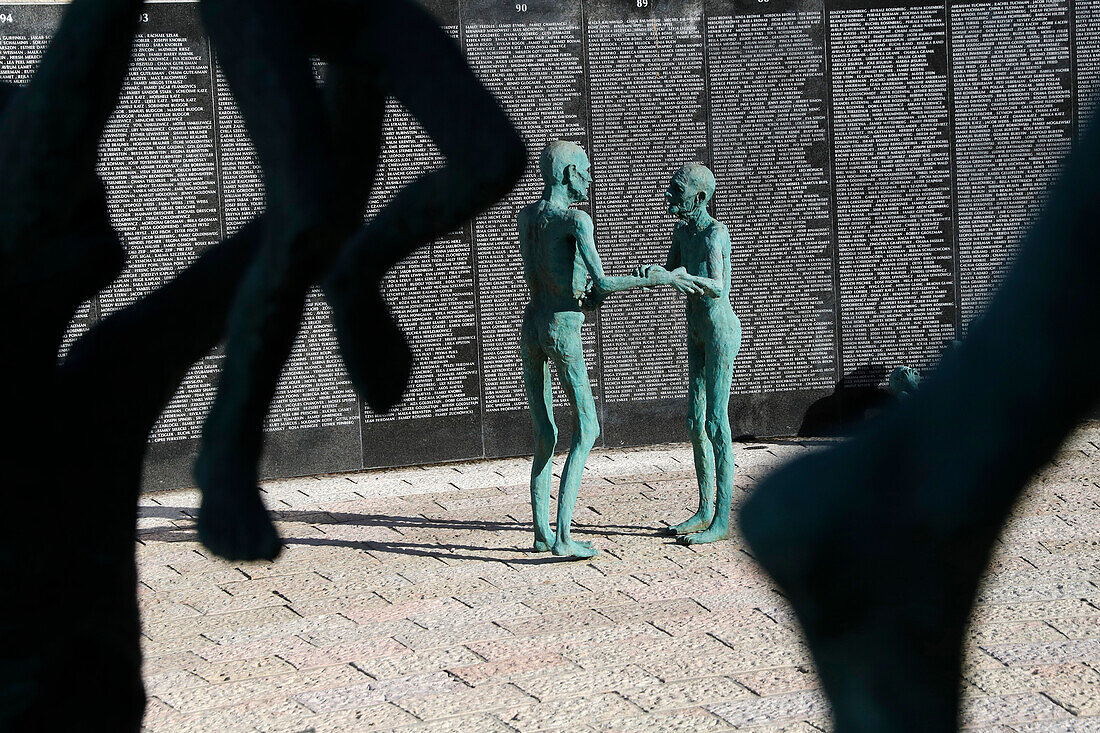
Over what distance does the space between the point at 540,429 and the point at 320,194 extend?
4980mm

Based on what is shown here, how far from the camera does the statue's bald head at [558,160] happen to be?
6.30 m

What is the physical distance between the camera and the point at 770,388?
9.56 metres

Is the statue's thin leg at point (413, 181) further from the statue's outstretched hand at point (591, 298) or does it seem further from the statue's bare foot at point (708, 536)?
the statue's bare foot at point (708, 536)

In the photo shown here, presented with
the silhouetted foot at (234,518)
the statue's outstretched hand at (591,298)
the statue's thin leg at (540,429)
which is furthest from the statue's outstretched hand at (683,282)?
the silhouetted foot at (234,518)

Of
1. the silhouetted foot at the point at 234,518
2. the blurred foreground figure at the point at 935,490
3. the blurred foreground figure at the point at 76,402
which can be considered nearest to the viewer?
the blurred foreground figure at the point at 935,490

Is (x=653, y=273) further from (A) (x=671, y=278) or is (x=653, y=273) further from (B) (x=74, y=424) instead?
(B) (x=74, y=424)

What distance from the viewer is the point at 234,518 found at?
192 centimetres

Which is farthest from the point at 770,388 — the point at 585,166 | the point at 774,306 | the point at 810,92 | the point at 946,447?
the point at 946,447

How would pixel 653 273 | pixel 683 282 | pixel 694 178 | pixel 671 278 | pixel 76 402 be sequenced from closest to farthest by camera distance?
pixel 76 402 < pixel 653 273 < pixel 671 278 < pixel 683 282 < pixel 694 178

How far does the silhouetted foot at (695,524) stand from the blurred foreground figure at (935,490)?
5.47 metres

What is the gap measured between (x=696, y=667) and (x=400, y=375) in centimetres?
322

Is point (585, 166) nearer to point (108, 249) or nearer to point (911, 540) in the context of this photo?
point (108, 249)

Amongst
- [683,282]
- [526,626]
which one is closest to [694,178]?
[683,282]

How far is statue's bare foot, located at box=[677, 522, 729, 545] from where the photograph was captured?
6.94 metres
